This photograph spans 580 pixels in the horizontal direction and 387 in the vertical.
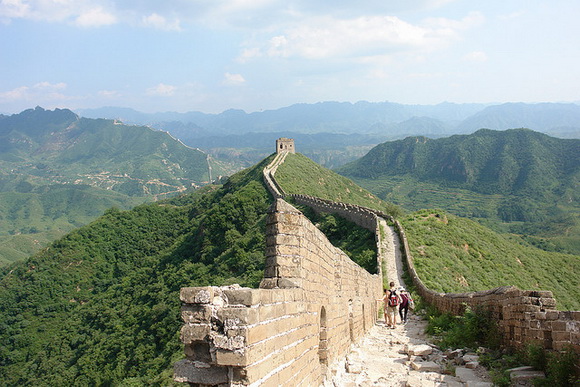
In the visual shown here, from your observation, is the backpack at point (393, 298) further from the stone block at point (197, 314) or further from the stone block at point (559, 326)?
the stone block at point (197, 314)

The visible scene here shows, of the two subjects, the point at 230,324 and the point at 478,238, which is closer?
the point at 230,324

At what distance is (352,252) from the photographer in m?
29.3

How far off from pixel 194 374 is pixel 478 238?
1405 inches

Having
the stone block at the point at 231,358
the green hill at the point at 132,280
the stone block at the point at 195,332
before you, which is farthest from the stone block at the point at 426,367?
the green hill at the point at 132,280

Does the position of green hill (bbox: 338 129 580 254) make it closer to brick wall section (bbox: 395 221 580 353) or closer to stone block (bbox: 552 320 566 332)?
brick wall section (bbox: 395 221 580 353)

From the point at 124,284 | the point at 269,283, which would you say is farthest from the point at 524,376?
the point at 124,284

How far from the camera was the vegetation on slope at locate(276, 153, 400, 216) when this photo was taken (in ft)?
193

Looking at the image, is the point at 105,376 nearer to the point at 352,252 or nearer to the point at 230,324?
the point at 352,252

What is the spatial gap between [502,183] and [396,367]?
526 ft

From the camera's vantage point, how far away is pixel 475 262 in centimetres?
2981

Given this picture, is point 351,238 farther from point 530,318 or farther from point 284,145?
point 284,145

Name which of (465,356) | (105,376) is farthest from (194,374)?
(105,376)

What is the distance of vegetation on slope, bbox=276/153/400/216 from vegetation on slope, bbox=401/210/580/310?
2085 cm

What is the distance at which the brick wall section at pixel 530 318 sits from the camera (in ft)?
20.0
